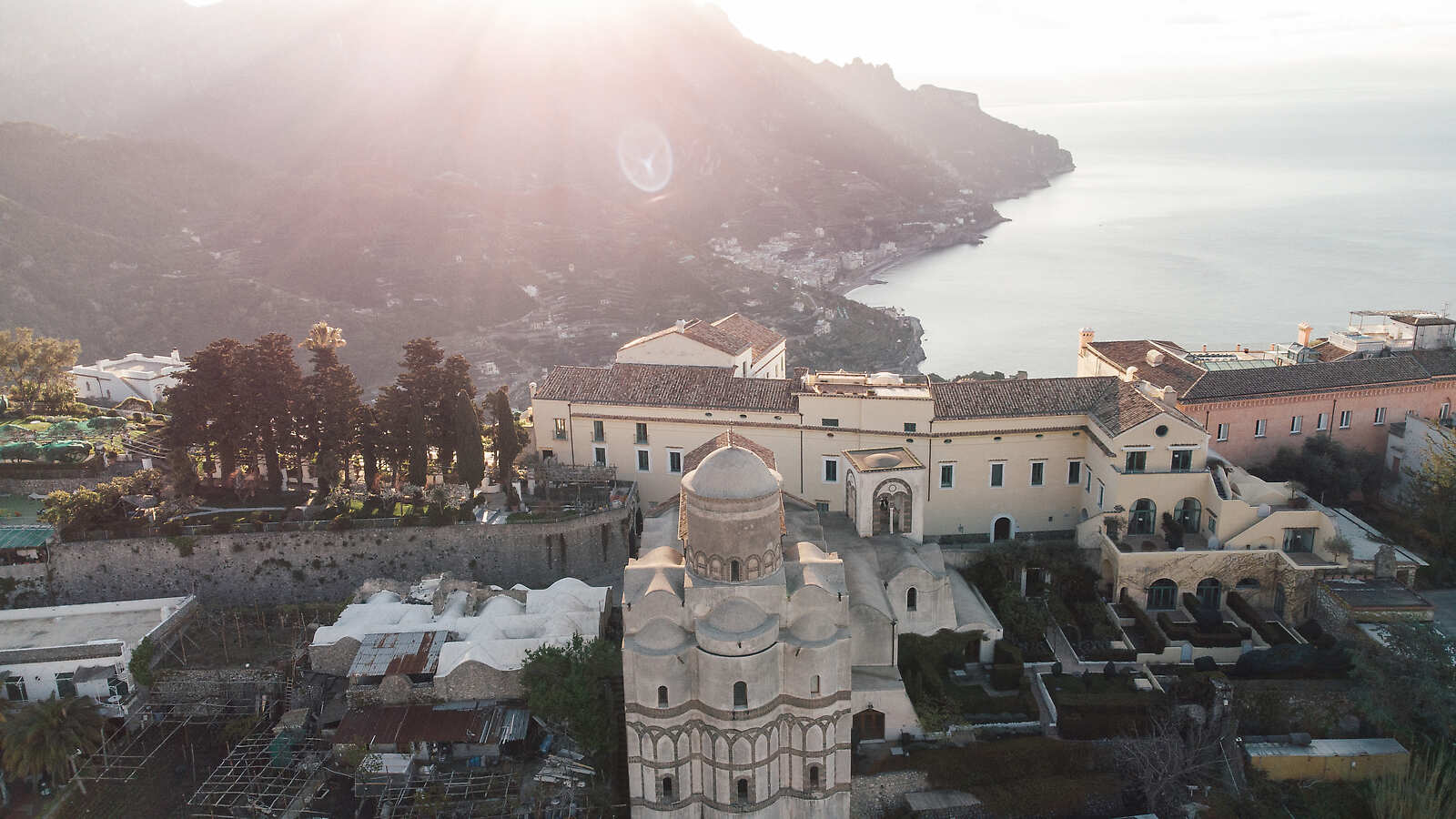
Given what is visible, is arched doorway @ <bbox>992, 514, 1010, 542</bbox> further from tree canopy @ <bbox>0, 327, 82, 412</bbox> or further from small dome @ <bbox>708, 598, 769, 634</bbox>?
tree canopy @ <bbox>0, 327, 82, 412</bbox>

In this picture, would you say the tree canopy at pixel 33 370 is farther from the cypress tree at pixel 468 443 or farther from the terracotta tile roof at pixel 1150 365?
the terracotta tile roof at pixel 1150 365

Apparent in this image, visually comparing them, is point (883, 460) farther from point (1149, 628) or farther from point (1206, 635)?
point (1206, 635)

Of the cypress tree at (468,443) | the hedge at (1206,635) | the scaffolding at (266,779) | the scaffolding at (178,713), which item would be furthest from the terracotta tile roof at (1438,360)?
the scaffolding at (178,713)

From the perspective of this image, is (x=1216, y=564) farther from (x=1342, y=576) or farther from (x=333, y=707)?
(x=333, y=707)

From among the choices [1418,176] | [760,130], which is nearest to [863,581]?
[760,130]

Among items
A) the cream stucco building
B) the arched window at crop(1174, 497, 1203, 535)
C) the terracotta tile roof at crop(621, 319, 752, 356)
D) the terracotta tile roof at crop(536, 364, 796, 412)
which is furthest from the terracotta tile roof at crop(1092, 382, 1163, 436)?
the terracotta tile roof at crop(621, 319, 752, 356)

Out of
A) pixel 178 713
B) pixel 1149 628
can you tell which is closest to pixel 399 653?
pixel 178 713

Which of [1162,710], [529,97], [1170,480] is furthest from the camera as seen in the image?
[529,97]
